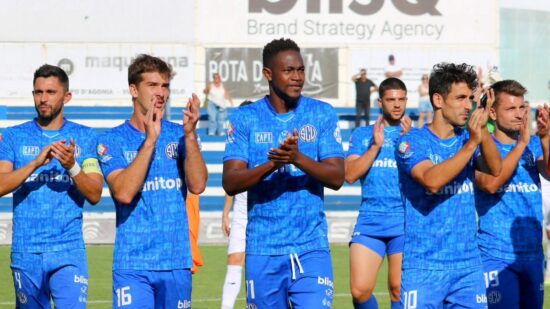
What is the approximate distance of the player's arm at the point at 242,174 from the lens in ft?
23.0

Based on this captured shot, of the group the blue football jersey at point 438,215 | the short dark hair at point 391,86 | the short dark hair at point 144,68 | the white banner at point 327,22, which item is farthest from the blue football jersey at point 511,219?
the white banner at point 327,22

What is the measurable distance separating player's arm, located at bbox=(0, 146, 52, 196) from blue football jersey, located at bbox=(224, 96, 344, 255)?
1306 millimetres

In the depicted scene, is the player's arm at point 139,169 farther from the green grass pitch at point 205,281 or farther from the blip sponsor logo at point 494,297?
the green grass pitch at point 205,281

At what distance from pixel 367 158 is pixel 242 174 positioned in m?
3.40

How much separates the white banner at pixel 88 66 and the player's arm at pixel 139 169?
94.6ft

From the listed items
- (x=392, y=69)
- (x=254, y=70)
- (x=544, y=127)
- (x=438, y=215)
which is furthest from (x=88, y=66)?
(x=438, y=215)

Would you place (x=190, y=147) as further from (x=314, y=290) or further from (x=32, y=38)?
(x=32, y=38)

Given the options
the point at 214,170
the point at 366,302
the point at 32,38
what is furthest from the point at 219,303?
the point at 32,38

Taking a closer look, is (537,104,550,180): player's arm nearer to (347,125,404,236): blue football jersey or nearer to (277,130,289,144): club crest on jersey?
(277,130,289,144): club crest on jersey

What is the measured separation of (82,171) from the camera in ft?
26.3

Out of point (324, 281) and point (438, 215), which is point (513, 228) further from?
point (324, 281)

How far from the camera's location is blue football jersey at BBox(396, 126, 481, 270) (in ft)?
24.5

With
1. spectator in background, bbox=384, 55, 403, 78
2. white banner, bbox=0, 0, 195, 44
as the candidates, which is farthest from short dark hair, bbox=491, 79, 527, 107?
white banner, bbox=0, 0, 195, 44

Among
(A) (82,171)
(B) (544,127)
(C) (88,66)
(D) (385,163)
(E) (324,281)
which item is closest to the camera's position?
(E) (324,281)
